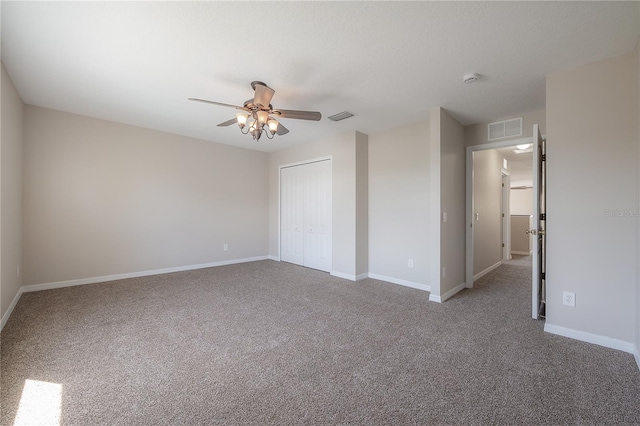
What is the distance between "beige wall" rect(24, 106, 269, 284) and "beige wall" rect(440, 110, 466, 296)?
3.91 m

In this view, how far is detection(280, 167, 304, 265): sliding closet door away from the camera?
536 centimetres

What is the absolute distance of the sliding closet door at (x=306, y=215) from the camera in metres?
4.85

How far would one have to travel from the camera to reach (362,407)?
1.52m

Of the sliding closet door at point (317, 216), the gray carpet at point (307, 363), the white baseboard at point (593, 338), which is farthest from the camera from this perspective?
the sliding closet door at point (317, 216)

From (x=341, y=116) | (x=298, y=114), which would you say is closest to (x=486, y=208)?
(x=341, y=116)

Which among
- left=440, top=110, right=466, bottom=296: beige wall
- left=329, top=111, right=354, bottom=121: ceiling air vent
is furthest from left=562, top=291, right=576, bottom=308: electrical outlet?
left=329, top=111, right=354, bottom=121: ceiling air vent

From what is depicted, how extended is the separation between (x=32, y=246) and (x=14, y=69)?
7.47 feet

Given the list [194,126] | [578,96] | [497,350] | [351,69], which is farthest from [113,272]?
[578,96]

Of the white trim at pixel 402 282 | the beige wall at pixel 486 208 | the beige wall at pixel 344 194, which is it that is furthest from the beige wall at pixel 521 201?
the beige wall at pixel 344 194

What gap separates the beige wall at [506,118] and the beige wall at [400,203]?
666 mm

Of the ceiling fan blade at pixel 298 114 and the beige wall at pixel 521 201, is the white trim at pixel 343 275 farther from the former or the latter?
the beige wall at pixel 521 201

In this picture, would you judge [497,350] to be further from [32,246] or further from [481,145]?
[32,246]

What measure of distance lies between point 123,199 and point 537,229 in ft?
18.3

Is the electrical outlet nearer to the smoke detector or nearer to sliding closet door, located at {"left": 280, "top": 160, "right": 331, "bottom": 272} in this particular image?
the smoke detector
